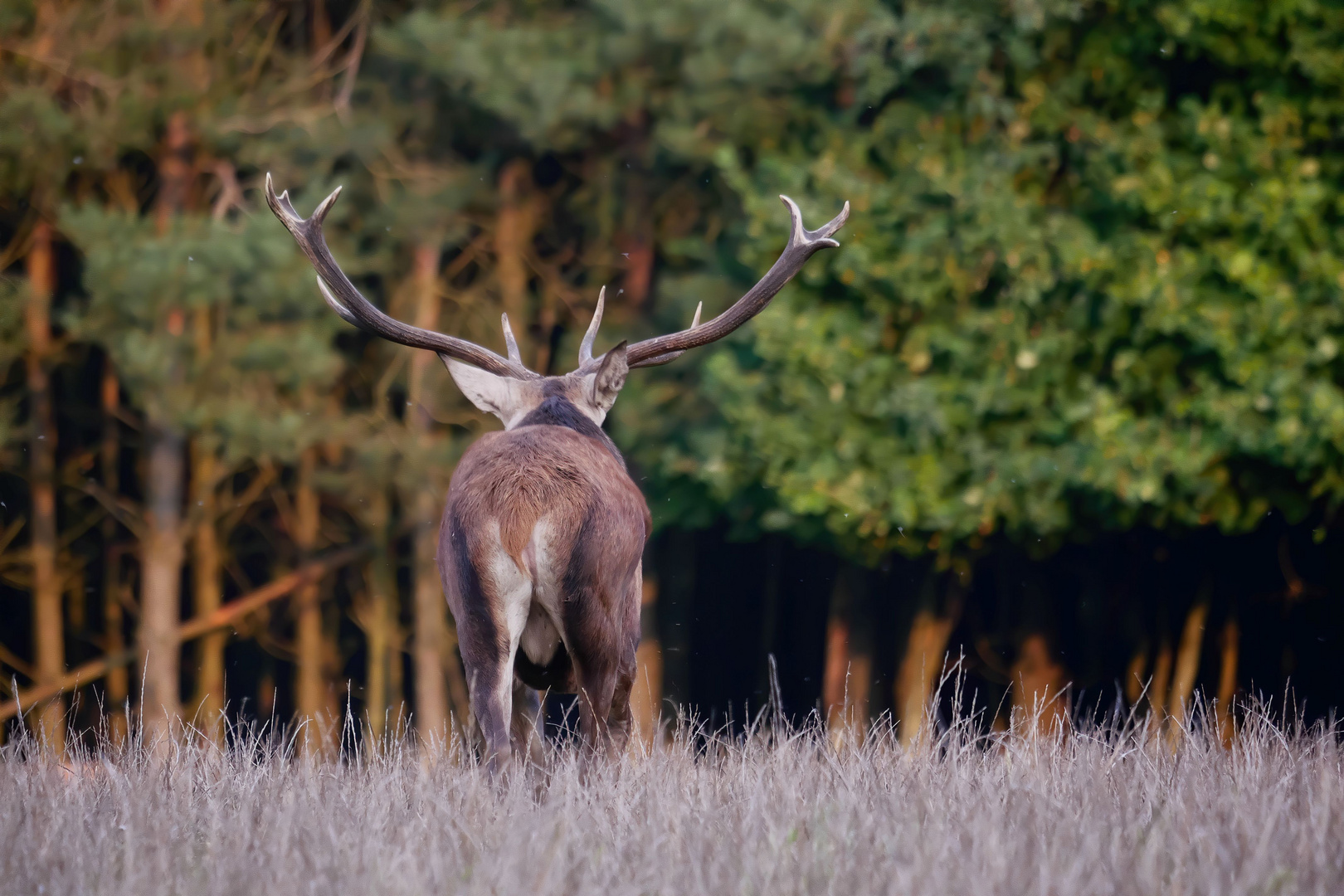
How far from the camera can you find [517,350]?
662 cm

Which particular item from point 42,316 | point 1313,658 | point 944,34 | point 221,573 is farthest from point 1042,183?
point 221,573

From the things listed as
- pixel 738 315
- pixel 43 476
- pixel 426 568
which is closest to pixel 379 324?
pixel 738 315

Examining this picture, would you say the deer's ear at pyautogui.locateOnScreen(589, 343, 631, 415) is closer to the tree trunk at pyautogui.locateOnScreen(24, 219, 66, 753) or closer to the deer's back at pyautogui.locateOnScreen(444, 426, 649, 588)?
the deer's back at pyautogui.locateOnScreen(444, 426, 649, 588)

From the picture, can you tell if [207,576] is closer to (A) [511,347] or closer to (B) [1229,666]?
(A) [511,347]

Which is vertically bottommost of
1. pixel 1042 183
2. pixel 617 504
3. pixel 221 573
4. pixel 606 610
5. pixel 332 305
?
pixel 221 573

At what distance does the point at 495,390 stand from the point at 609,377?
0.56m

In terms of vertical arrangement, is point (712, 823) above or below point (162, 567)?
above

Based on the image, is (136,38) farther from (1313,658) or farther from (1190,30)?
(1313,658)

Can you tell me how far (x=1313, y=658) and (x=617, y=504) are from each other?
8.01 metres

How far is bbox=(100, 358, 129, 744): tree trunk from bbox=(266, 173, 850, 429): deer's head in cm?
677

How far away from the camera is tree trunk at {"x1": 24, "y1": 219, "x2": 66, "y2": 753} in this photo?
40.1 ft

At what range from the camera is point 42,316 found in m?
12.0

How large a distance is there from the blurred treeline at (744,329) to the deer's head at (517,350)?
2818 mm

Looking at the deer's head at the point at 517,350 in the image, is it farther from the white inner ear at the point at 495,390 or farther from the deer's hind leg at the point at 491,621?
the deer's hind leg at the point at 491,621
